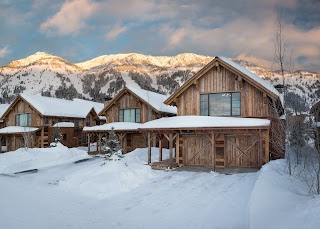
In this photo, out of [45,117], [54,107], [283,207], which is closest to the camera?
[283,207]

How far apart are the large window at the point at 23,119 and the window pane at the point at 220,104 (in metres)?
26.7

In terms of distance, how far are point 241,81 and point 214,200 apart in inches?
429

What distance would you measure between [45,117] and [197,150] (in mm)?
23540

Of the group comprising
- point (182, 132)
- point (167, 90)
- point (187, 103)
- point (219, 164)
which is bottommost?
point (219, 164)

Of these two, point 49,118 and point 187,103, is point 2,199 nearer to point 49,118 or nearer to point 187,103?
point 187,103

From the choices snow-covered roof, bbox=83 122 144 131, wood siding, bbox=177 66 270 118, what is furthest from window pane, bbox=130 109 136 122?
wood siding, bbox=177 66 270 118

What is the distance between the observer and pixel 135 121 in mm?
30359

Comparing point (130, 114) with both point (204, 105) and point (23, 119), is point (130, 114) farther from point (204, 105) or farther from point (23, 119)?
point (23, 119)

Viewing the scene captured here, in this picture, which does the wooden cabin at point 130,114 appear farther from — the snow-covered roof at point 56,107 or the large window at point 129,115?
the snow-covered roof at point 56,107

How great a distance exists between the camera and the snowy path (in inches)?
314

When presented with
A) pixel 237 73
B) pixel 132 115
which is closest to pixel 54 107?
pixel 132 115

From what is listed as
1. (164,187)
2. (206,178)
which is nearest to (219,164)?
(206,178)

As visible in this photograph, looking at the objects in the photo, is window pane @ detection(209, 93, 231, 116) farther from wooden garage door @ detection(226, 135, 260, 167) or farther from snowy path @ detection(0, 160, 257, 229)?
snowy path @ detection(0, 160, 257, 229)

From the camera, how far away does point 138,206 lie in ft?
32.0
